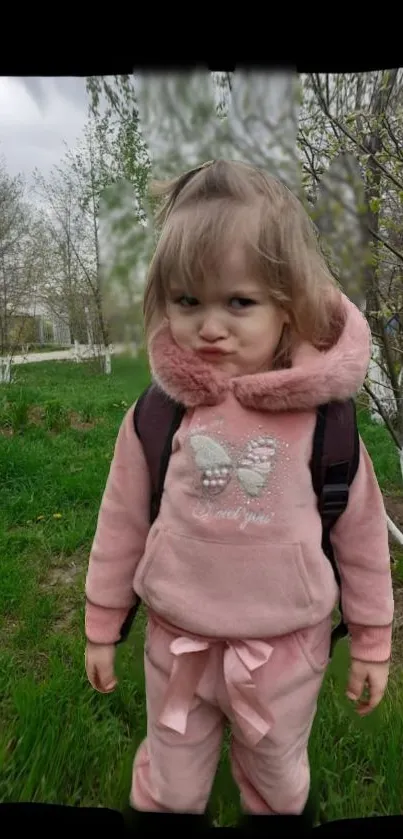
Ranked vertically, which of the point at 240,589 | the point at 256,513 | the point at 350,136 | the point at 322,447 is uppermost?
the point at 350,136

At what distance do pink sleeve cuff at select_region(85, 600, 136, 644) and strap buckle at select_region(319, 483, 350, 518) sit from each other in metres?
0.43

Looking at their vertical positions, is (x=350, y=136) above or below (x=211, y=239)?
above

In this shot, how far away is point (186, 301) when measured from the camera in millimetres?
985

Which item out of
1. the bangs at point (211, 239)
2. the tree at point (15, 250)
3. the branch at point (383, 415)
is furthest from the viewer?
the branch at point (383, 415)

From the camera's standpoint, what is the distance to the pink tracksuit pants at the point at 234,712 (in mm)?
981

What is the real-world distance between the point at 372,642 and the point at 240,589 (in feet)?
0.91

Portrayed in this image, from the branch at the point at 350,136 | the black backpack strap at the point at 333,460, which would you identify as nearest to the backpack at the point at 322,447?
the black backpack strap at the point at 333,460

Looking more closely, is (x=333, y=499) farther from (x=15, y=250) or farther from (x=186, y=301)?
(x=15, y=250)

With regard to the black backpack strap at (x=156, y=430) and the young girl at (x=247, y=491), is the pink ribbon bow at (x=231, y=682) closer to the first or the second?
the young girl at (x=247, y=491)

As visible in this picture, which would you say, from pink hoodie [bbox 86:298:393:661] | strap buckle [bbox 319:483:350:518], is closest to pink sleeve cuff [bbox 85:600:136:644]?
pink hoodie [bbox 86:298:393:661]

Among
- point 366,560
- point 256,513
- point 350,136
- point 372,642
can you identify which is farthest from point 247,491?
A: point 350,136

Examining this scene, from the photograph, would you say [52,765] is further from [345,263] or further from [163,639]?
[345,263]

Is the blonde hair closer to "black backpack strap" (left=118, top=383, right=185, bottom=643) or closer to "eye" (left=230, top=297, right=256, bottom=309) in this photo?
"eye" (left=230, top=297, right=256, bottom=309)

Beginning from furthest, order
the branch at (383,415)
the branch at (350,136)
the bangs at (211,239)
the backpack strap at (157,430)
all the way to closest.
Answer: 1. the branch at (383,415)
2. the branch at (350,136)
3. the backpack strap at (157,430)
4. the bangs at (211,239)
